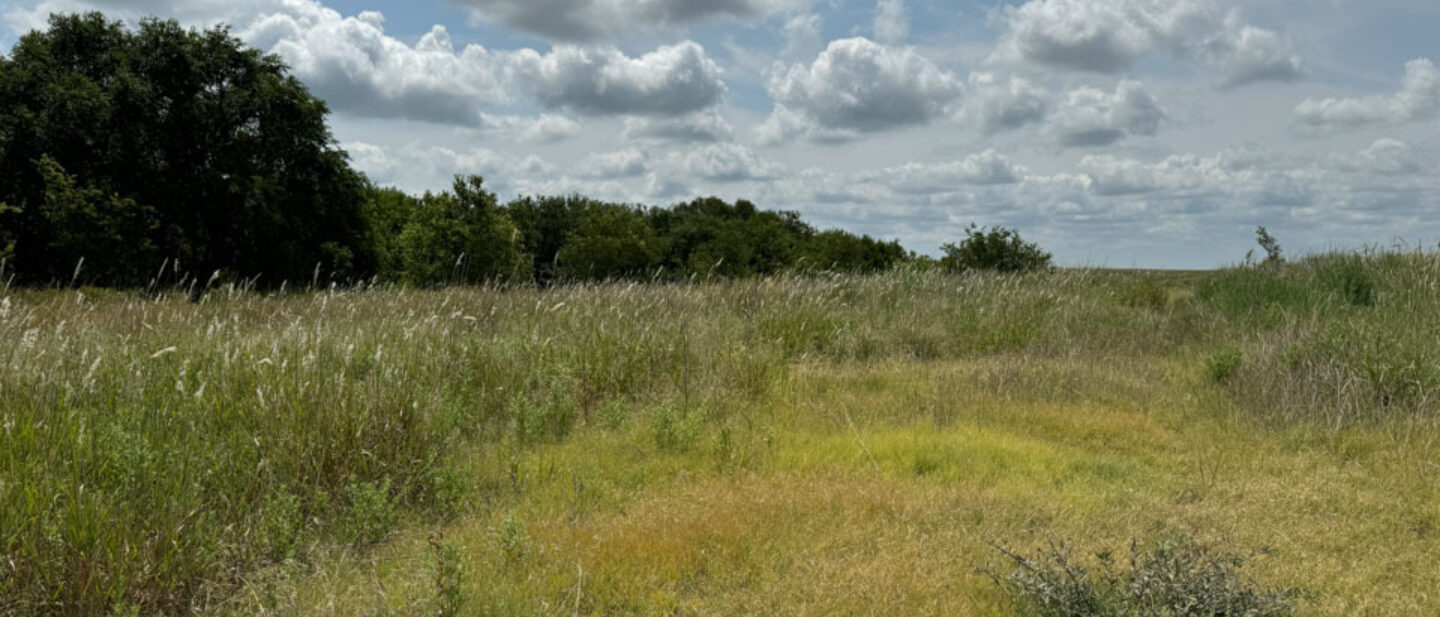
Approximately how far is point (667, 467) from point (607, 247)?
4386 centimetres

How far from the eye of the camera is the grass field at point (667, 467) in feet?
13.7

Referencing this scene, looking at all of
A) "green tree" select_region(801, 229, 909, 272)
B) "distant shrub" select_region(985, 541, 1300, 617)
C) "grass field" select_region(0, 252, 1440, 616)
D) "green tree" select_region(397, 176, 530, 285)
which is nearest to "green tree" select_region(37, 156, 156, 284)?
"green tree" select_region(397, 176, 530, 285)

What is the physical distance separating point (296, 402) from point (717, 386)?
4.04 metres

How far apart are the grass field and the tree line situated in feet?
49.6

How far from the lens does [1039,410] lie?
854 centimetres

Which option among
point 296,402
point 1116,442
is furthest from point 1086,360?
point 296,402

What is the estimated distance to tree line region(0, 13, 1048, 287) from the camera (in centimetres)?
2619

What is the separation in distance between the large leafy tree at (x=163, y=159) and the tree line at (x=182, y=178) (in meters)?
0.05

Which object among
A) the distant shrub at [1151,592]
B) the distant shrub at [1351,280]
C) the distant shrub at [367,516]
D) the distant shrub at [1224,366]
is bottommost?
the distant shrub at [367,516]

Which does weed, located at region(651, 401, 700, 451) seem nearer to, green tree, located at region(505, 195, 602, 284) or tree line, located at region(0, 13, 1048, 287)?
tree line, located at region(0, 13, 1048, 287)

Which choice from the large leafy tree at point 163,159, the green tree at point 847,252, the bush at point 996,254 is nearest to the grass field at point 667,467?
the bush at point 996,254

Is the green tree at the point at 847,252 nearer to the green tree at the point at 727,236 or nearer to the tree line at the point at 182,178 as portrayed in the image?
the green tree at the point at 727,236

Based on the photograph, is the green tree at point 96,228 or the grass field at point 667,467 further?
the green tree at point 96,228

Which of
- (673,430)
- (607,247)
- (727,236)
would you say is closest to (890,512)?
(673,430)
